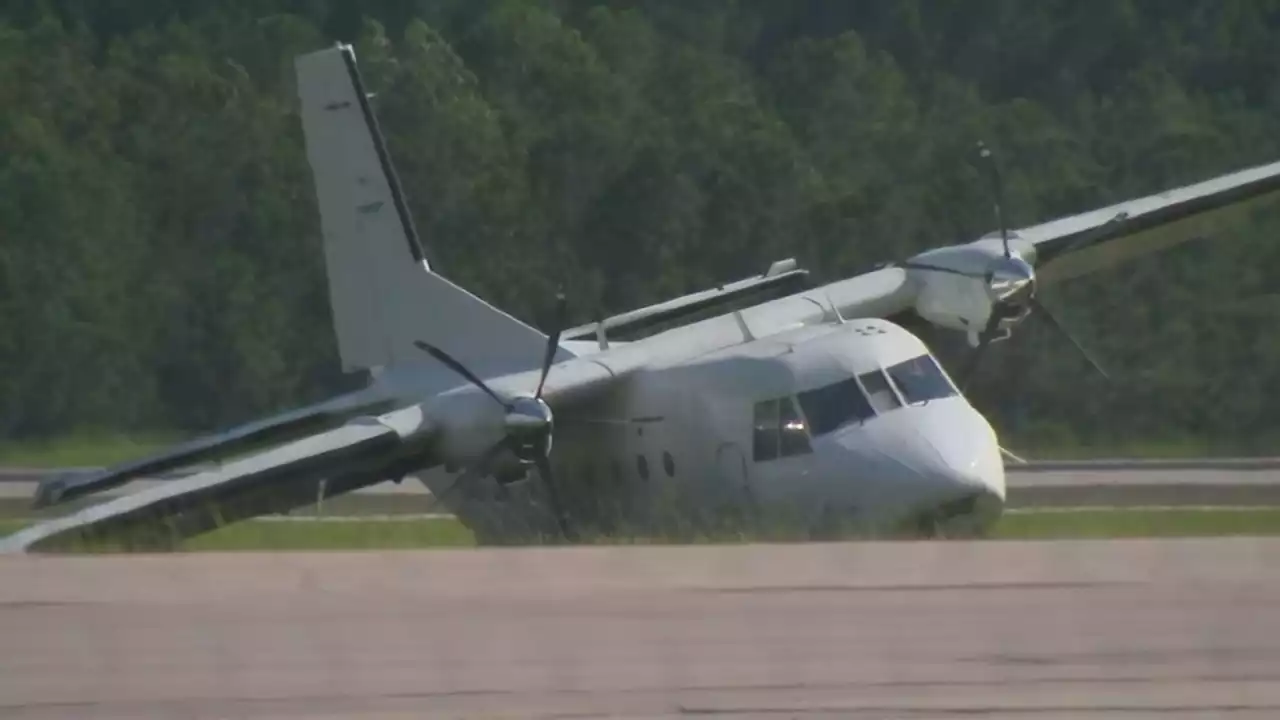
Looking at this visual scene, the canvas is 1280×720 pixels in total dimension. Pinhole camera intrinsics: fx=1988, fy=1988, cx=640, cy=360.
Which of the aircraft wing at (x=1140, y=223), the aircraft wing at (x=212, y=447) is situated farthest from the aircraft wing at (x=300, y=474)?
the aircraft wing at (x=1140, y=223)

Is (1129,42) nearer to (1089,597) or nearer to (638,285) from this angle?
(638,285)

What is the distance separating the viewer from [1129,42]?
54.9m

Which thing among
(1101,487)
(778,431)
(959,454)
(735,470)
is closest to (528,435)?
(735,470)

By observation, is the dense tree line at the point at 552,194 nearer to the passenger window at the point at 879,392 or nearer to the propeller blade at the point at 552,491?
the passenger window at the point at 879,392

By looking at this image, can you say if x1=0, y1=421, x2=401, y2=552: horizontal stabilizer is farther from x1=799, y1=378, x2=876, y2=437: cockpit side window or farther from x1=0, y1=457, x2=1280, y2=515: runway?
x1=0, y1=457, x2=1280, y2=515: runway

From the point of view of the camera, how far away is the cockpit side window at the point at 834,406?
15023 millimetres

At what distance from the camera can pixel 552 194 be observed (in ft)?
135

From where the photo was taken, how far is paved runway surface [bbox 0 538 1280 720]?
19.0 feet

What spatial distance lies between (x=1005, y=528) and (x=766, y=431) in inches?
266

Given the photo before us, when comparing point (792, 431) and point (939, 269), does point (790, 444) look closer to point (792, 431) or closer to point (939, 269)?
point (792, 431)

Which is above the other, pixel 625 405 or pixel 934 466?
pixel 934 466

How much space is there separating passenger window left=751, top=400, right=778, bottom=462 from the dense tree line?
58.8ft

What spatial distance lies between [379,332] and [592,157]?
22739mm

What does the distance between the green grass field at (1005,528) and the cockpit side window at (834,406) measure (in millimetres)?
4869
